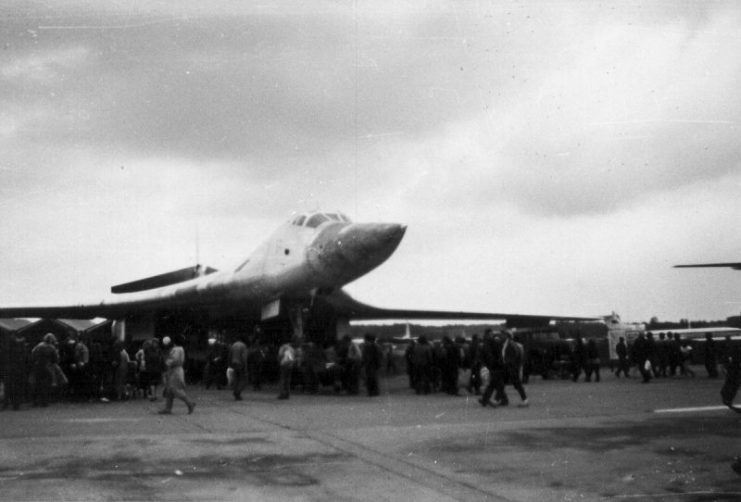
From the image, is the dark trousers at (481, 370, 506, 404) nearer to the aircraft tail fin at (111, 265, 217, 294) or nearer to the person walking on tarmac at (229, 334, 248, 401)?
the person walking on tarmac at (229, 334, 248, 401)

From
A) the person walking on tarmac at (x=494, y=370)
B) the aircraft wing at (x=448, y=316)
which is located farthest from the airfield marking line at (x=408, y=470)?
the aircraft wing at (x=448, y=316)

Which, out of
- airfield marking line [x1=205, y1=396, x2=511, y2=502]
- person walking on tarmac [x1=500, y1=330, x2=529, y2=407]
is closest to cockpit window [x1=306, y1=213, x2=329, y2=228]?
person walking on tarmac [x1=500, y1=330, x2=529, y2=407]

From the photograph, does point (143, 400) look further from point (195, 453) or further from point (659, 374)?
point (659, 374)

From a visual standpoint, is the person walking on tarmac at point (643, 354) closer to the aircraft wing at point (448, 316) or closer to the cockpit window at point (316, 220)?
the aircraft wing at point (448, 316)

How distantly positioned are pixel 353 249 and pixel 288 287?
2.63 metres

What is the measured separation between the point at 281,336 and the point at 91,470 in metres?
15.3

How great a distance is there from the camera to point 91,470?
679cm

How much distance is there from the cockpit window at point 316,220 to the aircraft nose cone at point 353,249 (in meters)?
0.53

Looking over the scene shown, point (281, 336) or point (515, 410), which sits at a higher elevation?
point (281, 336)

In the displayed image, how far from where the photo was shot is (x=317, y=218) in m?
18.5

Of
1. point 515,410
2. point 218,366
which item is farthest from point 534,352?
point 515,410

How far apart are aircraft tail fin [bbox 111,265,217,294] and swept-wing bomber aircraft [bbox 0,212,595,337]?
3.97 feet

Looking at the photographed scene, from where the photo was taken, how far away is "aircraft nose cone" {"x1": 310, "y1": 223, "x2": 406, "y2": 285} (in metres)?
16.3

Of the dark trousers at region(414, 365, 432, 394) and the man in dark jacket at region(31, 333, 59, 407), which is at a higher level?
the man in dark jacket at region(31, 333, 59, 407)
